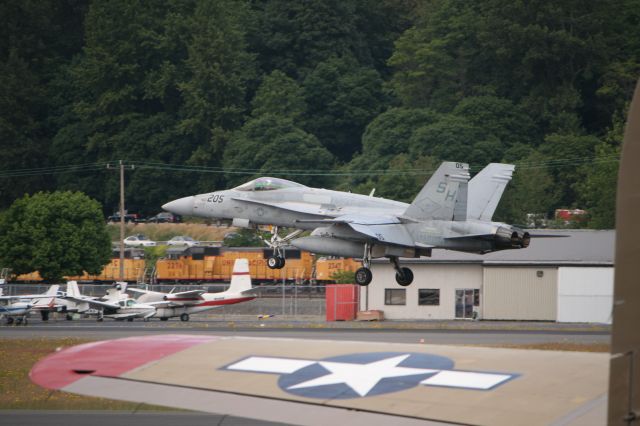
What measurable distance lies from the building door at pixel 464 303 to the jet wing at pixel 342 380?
49.9 metres

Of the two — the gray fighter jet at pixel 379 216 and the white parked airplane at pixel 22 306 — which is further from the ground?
the gray fighter jet at pixel 379 216

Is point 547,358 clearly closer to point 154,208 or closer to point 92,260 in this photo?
point 92,260

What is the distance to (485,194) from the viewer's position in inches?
1815

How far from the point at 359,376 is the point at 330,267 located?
70784 millimetres

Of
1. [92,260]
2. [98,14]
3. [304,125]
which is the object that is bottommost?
[92,260]

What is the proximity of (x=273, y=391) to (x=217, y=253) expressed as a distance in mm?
76467

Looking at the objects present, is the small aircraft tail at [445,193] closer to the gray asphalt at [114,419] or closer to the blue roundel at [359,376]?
the gray asphalt at [114,419]

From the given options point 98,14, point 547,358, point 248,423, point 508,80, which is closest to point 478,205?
point 248,423

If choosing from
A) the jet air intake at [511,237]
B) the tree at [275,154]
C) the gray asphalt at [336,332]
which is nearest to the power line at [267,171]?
the tree at [275,154]

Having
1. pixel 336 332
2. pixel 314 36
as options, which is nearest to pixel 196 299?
pixel 336 332

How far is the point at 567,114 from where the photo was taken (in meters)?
108

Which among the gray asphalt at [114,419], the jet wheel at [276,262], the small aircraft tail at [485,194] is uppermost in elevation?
the small aircraft tail at [485,194]

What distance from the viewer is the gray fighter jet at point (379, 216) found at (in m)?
41.5

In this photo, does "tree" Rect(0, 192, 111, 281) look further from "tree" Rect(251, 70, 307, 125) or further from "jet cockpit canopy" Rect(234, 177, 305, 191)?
"tree" Rect(251, 70, 307, 125)
